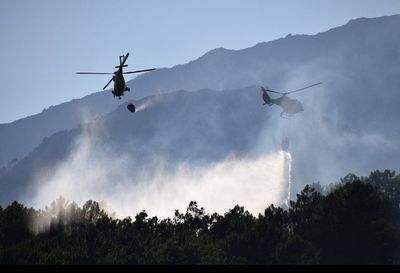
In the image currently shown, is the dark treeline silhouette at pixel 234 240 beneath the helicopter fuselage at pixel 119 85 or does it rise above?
beneath

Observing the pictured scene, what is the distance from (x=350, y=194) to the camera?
10000 cm

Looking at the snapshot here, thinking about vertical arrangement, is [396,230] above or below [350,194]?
below

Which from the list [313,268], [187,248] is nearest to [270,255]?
[187,248]

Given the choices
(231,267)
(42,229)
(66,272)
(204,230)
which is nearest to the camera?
(66,272)

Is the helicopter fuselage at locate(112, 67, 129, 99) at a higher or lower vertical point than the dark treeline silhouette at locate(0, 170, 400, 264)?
higher

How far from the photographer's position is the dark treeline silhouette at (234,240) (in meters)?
87.1

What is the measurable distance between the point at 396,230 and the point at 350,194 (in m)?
10.1

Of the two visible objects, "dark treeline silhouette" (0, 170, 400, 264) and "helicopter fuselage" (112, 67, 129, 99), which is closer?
"helicopter fuselage" (112, 67, 129, 99)

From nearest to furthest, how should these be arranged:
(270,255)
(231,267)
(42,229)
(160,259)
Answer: (231,267), (160,259), (270,255), (42,229)

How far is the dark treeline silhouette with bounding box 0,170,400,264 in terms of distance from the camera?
87062mm

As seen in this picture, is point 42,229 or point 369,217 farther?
point 42,229

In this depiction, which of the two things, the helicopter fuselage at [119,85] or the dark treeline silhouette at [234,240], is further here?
the dark treeline silhouette at [234,240]

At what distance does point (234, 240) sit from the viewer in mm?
93250

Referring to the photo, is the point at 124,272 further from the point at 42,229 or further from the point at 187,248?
the point at 42,229
